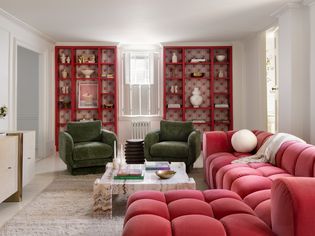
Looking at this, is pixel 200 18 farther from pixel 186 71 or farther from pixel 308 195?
pixel 308 195

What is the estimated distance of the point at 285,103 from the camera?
477 cm

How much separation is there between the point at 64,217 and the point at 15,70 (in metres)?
3.14

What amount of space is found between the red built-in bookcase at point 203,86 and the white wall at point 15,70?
262 centimetres

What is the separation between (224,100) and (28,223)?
5529 mm

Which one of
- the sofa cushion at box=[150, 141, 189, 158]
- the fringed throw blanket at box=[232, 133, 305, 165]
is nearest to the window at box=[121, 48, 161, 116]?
the sofa cushion at box=[150, 141, 189, 158]

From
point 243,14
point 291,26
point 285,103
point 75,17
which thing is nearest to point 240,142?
point 285,103

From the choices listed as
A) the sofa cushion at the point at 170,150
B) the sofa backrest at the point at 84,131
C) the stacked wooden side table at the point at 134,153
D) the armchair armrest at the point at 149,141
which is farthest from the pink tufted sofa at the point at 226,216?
the sofa backrest at the point at 84,131

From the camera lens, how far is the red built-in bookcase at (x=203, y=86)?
7184 millimetres

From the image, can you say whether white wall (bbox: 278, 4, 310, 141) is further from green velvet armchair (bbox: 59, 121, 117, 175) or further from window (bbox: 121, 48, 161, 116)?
window (bbox: 121, 48, 161, 116)

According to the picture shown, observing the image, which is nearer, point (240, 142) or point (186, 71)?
point (240, 142)

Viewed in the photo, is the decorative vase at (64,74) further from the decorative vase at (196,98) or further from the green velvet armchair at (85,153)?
the decorative vase at (196,98)

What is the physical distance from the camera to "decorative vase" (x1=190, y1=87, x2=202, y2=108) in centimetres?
714

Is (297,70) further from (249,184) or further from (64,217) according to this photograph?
(64,217)

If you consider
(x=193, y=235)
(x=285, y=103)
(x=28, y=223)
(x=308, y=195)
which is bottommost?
(x=28, y=223)
